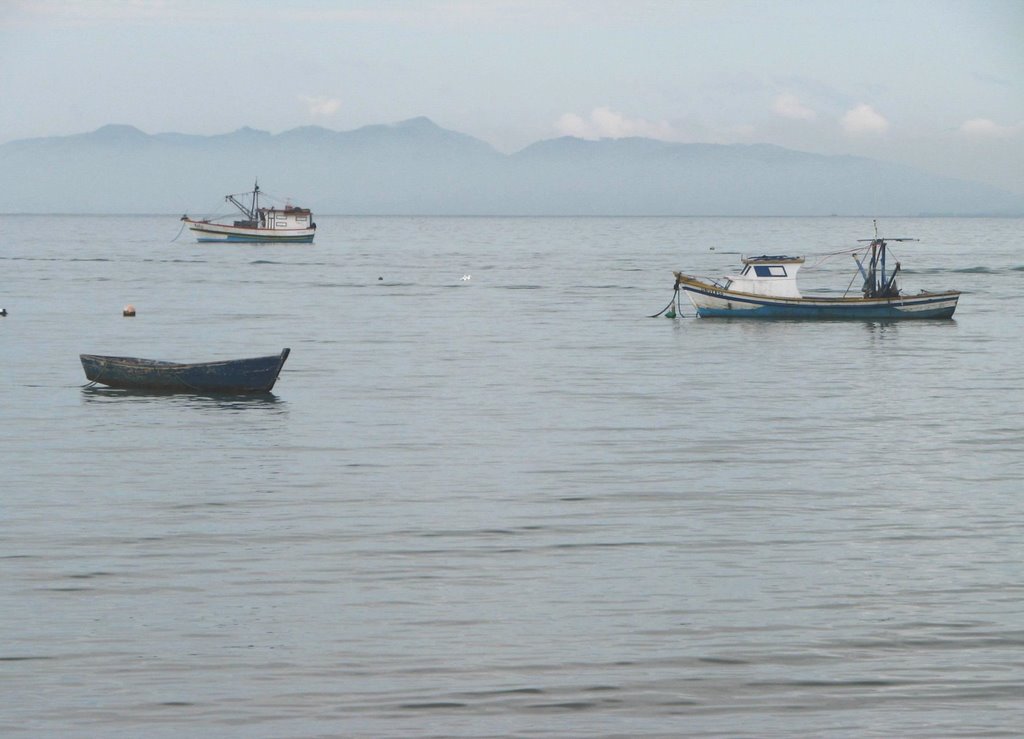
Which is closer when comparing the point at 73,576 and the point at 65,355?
the point at 73,576

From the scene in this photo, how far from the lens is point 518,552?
74.7 feet

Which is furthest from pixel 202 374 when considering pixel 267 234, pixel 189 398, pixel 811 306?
pixel 267 234

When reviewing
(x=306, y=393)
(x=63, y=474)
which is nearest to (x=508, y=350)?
(x=306, y=393)

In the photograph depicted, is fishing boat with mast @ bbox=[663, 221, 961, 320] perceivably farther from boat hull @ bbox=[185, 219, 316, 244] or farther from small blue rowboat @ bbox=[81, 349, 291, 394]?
boat hull @ bbox=[185, 219, 316, 244]

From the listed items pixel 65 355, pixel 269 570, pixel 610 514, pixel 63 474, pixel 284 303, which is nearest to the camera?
pixel 269 570

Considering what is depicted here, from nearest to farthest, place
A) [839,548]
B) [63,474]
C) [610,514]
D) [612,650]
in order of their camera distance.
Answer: [612,650] → [839,548] → [610,514] → [63,474]

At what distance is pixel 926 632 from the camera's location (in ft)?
59.9

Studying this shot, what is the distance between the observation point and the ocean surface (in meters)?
15.6

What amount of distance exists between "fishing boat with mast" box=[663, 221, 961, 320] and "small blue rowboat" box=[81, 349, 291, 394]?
35.5m

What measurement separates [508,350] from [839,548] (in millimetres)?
38782

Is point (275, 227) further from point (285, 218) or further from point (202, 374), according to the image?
point (202, 374)

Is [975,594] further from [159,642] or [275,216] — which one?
[275,216]

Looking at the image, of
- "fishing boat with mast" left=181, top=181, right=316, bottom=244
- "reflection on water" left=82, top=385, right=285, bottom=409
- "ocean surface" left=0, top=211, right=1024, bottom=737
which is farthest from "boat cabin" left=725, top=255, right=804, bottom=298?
"fishing boat with mast" left=181, top=181, right=316, bottom=244

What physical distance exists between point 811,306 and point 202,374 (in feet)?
135
